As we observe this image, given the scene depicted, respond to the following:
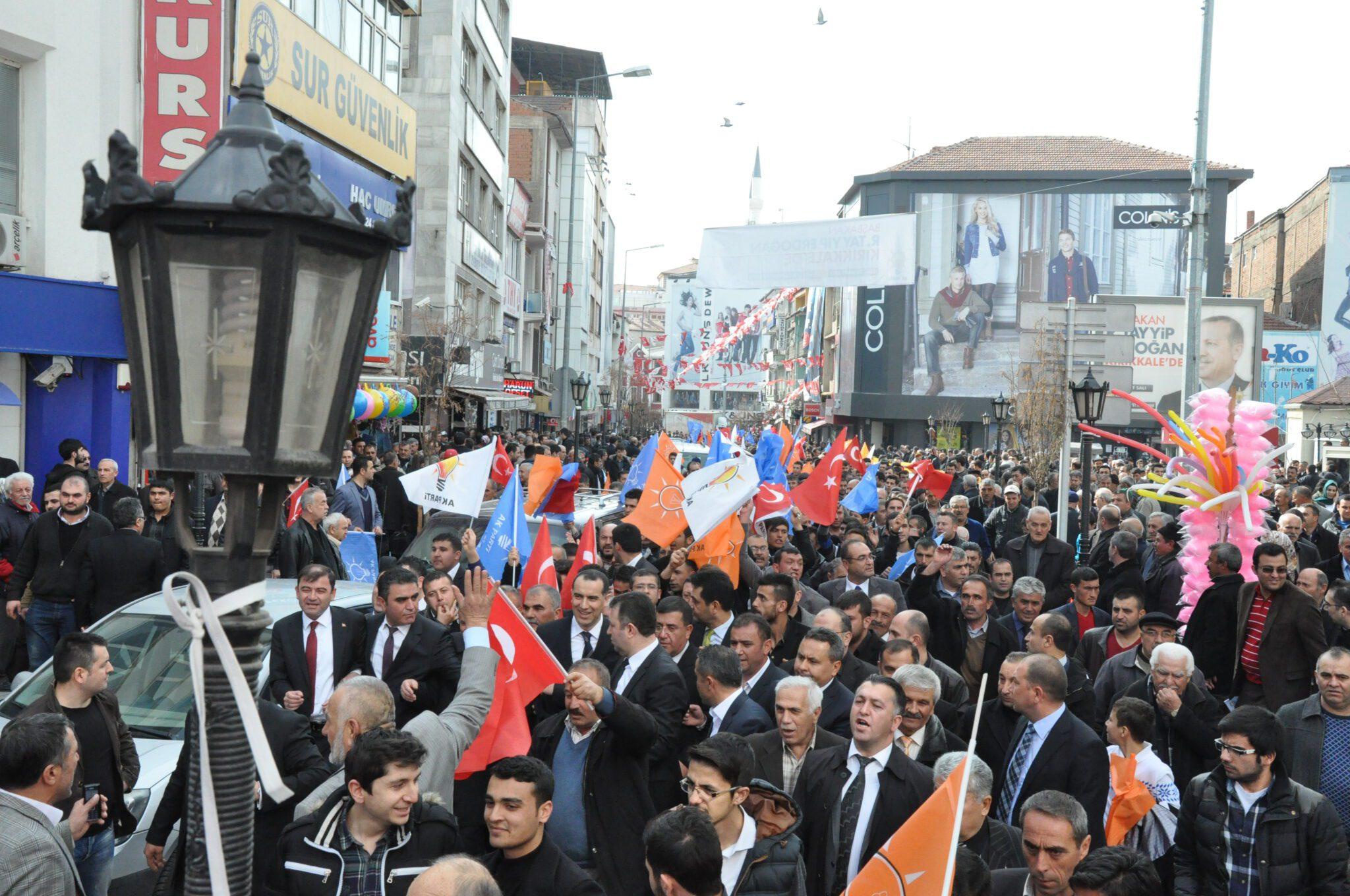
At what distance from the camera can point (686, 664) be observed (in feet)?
23.5

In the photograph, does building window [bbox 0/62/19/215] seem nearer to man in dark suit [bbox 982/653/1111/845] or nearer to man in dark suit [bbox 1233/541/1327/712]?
man in dark suit [bbox 982/653/1111/845]

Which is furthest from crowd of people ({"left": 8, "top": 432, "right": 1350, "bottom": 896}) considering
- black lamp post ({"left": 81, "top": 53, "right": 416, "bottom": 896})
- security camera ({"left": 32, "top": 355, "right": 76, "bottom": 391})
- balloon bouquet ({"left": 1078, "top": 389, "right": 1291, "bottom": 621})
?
security camera ({"left": 32, "top": 355, "right": 76, "bottom": 391})

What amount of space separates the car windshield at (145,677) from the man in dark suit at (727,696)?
2.77 meters

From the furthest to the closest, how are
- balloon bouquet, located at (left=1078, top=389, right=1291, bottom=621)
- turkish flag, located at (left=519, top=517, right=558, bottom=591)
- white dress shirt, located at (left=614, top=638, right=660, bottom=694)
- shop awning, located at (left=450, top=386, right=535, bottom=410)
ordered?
shop awning, located at (left=450, top=386, right=535, bottom=410)
balloon bouquet, located at (left=1078, top=389, right=1291, bottom=621)
turkish flag, located at (left=519, top=517, right=558, bottom=591)
white dress shirt, located at (left=614, top=638, right=660, bottom=694)

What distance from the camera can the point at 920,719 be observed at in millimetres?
6250

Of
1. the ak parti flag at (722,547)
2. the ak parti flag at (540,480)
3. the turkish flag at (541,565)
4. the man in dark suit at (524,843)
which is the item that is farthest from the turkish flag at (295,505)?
the man in dark suit at (524,843)

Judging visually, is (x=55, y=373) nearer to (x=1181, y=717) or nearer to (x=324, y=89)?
(x=324, y=89)

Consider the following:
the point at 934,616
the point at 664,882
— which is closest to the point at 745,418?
the point at 934,616

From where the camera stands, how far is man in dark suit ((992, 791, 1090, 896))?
486 centimetres

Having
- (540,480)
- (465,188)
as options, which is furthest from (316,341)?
(465,188)

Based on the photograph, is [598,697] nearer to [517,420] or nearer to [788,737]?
[788,737]

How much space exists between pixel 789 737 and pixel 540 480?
756cm

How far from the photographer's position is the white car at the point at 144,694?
6.27m

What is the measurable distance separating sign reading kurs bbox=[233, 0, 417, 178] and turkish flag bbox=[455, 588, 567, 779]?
43.5 feet
